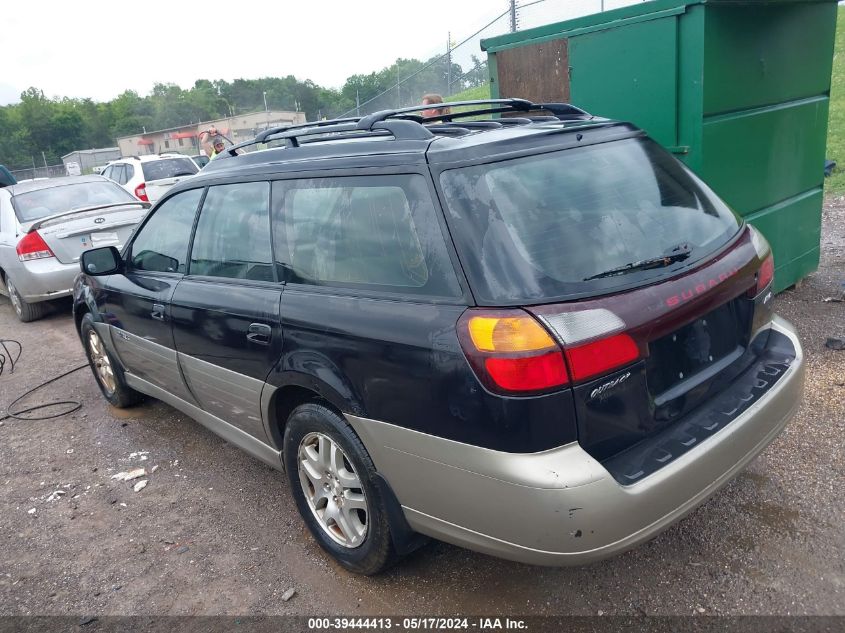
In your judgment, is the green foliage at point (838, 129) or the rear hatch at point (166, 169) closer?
the green foliage at point (838, 129)

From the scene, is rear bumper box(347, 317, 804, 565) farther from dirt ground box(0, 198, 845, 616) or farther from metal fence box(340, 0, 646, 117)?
metal fence box(340, 0, 646, 117)

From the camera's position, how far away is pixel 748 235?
2928 mm

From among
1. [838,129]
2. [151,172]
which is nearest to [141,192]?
[151,172]

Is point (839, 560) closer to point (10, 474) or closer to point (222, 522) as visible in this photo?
point (222, 522)

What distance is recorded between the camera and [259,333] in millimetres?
3035

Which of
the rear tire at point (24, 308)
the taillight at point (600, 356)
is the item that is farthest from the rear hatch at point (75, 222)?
the taillight at point (600, 356)

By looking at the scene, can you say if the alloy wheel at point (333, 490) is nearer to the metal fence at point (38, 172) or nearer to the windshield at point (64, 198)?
the windshield at point (64, 198)

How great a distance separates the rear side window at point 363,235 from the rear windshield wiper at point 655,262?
53 centimetres

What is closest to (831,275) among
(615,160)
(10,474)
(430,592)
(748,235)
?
(748,235)

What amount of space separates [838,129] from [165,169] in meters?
14.1

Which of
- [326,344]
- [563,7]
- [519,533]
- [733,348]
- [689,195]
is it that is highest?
[563,7]

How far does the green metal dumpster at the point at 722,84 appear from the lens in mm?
4711

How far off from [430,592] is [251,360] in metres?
1.29

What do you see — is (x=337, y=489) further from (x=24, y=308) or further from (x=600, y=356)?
(x=24, y=308)
